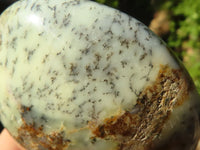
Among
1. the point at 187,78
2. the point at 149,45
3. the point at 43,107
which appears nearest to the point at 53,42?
the point at 43,107

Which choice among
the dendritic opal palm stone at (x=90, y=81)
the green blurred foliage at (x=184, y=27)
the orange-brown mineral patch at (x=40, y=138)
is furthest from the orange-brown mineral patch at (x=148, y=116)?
the green blurred foliage at (x=184, y=27)

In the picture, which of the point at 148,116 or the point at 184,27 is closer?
the point at 148,116

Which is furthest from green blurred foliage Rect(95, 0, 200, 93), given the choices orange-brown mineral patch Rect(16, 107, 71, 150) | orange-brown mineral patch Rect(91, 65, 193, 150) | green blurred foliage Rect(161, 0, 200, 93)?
orange-brown mineral patch Rect(16, 107, 71, 150)

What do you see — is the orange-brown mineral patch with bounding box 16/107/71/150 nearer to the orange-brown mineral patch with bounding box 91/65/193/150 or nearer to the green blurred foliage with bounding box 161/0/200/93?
the orange-brown mineral patch with bounding box 91/65/193/150

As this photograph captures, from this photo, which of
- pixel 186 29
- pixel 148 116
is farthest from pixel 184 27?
pixel 148 116

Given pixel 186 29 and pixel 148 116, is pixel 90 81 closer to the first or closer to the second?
pixel 148 116

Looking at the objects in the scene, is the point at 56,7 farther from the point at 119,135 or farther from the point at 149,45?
the point at 119,135
